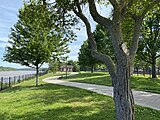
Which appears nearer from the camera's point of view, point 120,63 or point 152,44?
point 120,63

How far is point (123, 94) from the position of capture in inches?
215

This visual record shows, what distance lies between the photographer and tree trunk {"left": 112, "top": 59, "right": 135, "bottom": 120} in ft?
17.9

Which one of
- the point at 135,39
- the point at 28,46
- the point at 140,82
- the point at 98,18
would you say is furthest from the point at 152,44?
the point at 98,18

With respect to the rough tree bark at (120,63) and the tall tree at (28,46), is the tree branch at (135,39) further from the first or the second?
the tall tree at (28,46)

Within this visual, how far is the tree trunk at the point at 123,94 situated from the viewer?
215 inches

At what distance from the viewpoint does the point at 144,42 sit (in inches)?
1235

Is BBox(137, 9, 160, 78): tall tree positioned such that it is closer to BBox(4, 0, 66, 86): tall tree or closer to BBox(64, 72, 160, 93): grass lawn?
BBox(64, 72, 160, 93): grass lawn

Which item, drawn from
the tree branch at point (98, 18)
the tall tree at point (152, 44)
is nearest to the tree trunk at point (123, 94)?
the tree branch at point (98, 18)

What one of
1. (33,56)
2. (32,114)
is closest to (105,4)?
(32,114)

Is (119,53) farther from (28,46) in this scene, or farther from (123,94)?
(28,46)

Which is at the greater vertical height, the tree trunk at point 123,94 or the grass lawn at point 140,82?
the tree trunk at point 123,94

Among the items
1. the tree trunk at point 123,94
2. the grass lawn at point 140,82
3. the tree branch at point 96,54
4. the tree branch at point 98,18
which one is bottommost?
the grass lawn at point 140,82

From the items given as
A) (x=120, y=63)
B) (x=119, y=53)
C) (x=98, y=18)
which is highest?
(x=98, y=18)

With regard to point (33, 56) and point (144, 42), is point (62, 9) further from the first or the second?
point (144, 42)
